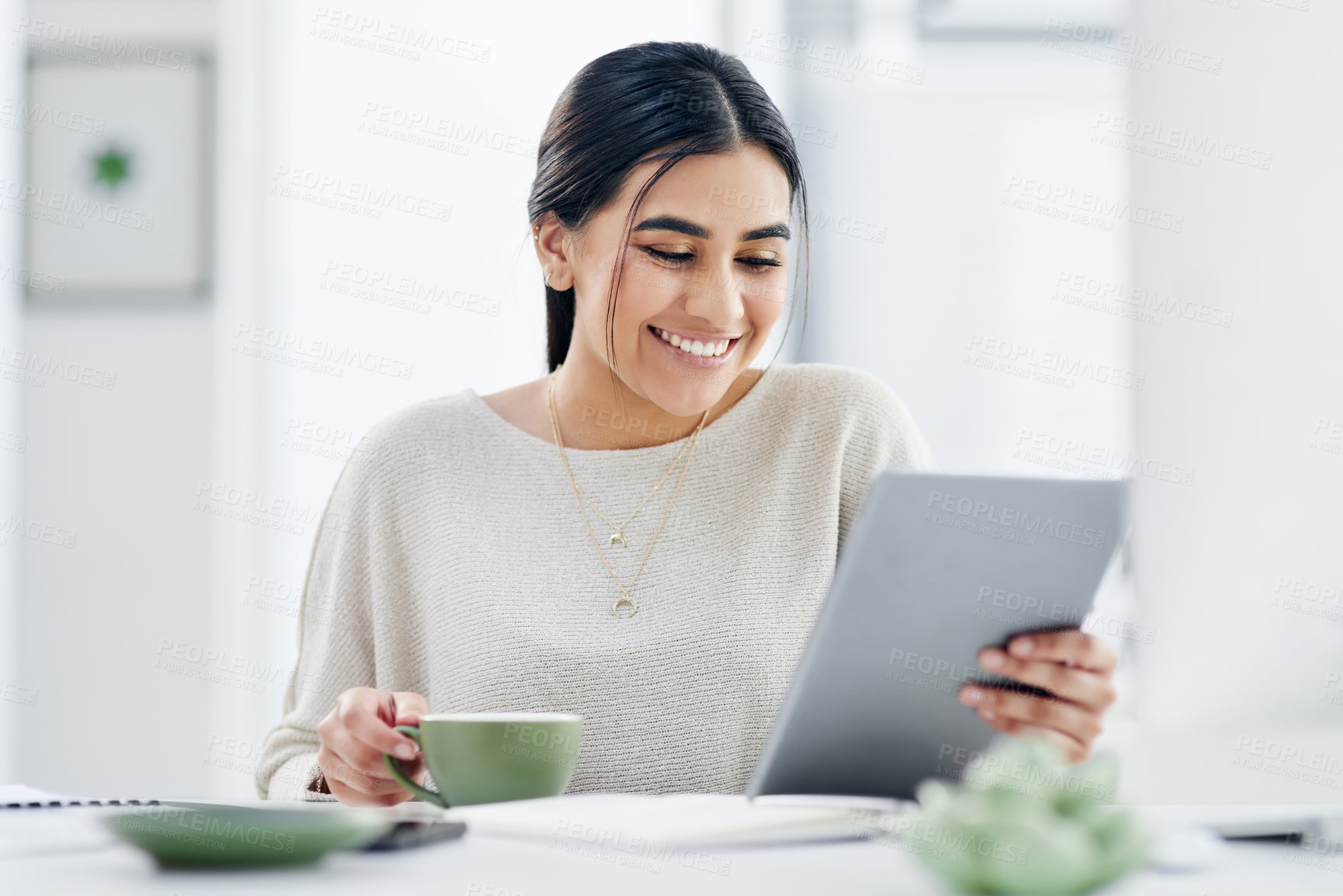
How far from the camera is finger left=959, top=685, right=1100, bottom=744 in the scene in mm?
787

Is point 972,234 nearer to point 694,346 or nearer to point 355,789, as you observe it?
point 694,346

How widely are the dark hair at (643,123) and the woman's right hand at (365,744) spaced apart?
1.93 ft

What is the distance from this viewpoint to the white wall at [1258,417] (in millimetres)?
564

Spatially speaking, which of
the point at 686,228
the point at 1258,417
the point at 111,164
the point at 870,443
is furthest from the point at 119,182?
the point at 1258,417

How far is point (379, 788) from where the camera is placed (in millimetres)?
1001

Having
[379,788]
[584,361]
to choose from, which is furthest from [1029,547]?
[584,361]

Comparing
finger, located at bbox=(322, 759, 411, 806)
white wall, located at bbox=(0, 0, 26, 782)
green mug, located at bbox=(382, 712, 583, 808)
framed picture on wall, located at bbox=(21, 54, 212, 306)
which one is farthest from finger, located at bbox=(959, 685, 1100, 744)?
white wall, located at bbox=(0, 0, 26, 782)

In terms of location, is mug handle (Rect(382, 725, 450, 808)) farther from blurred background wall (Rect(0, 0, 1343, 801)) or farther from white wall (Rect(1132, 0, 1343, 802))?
blurred background wall (Rect(0, 0, 1343, 801))

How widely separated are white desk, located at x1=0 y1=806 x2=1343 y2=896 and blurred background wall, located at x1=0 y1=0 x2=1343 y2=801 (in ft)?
6.27

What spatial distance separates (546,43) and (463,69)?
19 cm

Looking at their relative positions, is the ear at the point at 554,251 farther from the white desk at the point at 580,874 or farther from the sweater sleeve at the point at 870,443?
the white desk at the point at 580,874

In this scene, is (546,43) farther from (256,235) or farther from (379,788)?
(379,788)

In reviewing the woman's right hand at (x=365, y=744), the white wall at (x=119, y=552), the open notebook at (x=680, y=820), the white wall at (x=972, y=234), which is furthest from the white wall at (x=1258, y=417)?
the white wall at (x=119, y=552)

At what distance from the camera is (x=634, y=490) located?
4.89 ft
